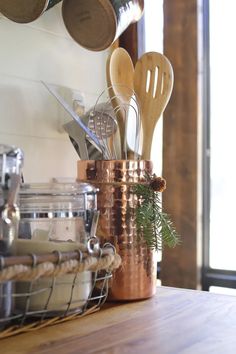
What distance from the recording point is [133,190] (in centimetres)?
83

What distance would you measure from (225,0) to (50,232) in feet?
3.38

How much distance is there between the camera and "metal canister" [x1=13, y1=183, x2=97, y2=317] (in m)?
0.66

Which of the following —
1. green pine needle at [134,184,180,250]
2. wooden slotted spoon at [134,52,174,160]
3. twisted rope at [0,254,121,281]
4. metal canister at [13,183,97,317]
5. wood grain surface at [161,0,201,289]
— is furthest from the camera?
wood grain surface at [161,0,201,289]

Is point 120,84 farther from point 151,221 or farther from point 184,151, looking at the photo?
point 184,151

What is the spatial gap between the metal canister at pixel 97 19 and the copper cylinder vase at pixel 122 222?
0.91 ft

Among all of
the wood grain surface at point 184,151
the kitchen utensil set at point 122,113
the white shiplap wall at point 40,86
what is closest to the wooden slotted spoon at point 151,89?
the kitchen utensil set at point 122,113

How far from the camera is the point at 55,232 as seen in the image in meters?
0.76

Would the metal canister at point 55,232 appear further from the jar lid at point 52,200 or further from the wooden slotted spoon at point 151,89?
→ the wooden slotted spoon at point 151,89

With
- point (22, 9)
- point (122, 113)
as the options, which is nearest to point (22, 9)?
point (22, 9)

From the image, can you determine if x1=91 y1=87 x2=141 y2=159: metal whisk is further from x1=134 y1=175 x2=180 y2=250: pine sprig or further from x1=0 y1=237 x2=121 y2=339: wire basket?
x1=0 y1=237 x2=121 y2=339: wire basket

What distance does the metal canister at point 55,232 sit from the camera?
26.1 inches

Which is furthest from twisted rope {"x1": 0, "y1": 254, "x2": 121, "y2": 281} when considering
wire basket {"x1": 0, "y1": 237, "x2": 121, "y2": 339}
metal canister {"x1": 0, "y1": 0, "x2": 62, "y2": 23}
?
metal canister {"x1": 0, "y1": 0, "x2": 62, "y2": 23}

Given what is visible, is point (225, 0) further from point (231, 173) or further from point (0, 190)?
point (0, 190)

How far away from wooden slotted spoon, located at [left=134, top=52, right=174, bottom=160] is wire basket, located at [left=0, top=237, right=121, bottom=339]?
278 millimetres
